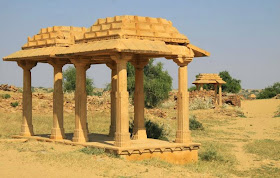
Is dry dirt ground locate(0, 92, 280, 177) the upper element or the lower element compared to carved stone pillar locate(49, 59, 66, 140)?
lower

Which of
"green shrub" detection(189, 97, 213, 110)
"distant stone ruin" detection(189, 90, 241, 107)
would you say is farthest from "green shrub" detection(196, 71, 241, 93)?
"green shrub" detection(189, 97, 213, 110)

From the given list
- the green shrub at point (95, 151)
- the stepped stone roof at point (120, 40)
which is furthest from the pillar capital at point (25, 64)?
the green shrub at point (95, 151)

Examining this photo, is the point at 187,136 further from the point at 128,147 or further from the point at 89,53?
the point at 89,53

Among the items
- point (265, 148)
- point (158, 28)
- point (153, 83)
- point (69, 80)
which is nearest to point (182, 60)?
point (158, 28)

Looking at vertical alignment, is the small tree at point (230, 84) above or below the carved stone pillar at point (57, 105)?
above

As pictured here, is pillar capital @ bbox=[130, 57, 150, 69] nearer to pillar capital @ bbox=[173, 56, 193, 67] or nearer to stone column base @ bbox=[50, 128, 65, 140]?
pillar capital @ bbox=[173, 56, 193, 67]

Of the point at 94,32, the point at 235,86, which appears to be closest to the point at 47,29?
the point at 94,32

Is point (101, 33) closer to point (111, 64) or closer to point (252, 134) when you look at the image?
point (111, 64)

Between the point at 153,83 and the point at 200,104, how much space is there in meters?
4.29

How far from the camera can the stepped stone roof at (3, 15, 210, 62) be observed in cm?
1291

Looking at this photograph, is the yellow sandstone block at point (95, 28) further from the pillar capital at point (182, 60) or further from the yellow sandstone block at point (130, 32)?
the pillar capital at point (182, 60)

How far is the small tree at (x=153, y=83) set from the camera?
39200 mm

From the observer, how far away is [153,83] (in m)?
39.5

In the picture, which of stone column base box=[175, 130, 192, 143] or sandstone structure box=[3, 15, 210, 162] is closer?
sandstone structure box=[3, 15, 210, 162]
